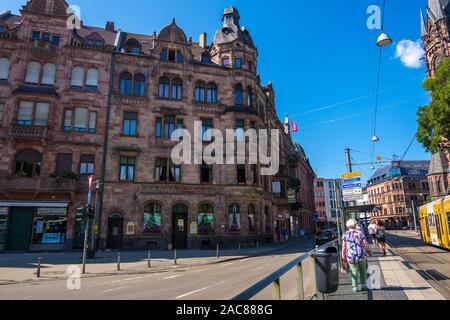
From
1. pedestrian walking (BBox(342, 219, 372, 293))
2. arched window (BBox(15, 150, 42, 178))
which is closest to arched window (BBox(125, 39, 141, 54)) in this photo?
arched window (BBox(15, 150, 42, 178))

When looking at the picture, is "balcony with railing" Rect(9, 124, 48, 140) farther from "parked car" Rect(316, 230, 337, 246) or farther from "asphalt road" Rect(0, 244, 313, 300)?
"parked car" Rect(316, 230, 337, 246)

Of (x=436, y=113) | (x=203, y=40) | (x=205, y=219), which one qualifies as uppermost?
(x=203, y=40)

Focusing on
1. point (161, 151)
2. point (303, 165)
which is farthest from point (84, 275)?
point (303, 165)

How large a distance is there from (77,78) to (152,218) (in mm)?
14219

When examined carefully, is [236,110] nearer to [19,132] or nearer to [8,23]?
[19,132]

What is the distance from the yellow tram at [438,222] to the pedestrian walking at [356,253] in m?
14.2

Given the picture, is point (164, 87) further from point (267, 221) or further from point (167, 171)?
point (267, 221)

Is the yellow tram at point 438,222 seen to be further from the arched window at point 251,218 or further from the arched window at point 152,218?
the arched window at point 152,218

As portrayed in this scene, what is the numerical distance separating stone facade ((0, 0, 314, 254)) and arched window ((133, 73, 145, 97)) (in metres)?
0.10

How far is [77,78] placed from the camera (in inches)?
1106

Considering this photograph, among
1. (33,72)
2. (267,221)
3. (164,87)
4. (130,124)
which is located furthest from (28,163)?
(267,221)

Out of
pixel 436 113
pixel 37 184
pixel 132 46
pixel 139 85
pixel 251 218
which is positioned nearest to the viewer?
pixel 436 113

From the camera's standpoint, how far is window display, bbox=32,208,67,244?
2500 centimetres

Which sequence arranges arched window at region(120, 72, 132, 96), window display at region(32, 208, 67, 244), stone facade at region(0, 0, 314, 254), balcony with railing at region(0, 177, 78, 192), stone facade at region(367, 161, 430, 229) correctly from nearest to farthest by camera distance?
balcony with railing at region(0, 177, 78, 192)
window display at region(32, 208, 67, 244)
stone facade at region(0, 0, 314, 254)
arched window at region(120, 72, 132, 96)
stone facade at region(367, 161, 430, 229)
